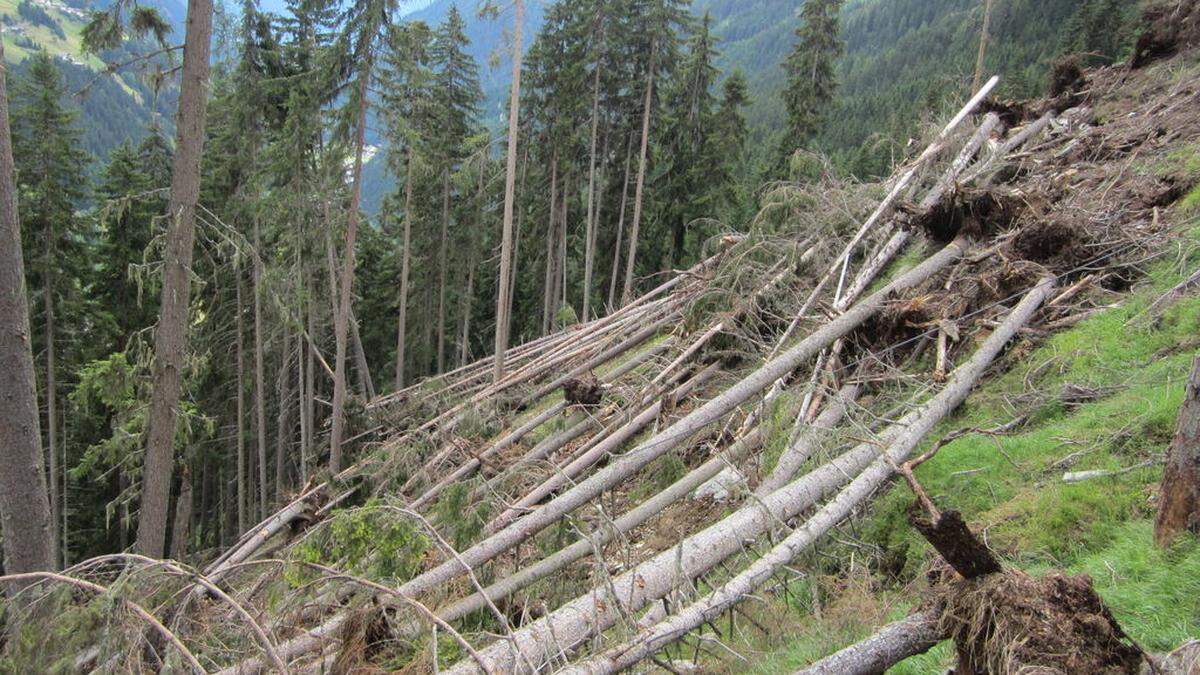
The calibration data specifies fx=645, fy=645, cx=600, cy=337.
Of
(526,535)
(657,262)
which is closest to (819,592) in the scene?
(526,535)

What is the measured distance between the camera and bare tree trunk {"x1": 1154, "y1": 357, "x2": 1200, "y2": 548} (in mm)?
2998

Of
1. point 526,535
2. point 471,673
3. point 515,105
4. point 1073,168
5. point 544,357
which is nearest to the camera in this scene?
point 471,673

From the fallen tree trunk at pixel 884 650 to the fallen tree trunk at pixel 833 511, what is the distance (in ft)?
2.00

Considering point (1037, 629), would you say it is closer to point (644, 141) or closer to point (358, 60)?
point (358, 60)

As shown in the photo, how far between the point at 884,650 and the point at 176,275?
6.30 metres

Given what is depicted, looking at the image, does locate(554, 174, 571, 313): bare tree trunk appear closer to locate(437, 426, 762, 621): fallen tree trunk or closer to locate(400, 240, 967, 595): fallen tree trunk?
locate(400, 240, 967, 595): fallen tree trunk

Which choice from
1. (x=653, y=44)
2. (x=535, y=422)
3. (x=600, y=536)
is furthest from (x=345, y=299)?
(x=653, y=44)

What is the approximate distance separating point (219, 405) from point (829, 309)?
68.1 feet

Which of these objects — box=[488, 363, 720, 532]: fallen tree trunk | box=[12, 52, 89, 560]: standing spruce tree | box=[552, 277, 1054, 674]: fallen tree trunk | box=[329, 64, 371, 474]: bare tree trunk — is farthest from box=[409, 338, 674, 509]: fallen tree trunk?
box=[12, 52, 89, 560]: standing spruce tree

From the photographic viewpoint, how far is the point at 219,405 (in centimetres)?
2103

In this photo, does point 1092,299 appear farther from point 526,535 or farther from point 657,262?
point 657,262

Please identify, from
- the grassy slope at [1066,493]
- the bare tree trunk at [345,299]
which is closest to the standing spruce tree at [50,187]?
the bare tree trunk at [345,299]

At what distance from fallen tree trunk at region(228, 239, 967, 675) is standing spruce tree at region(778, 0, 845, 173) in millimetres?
18946

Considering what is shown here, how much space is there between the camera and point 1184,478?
3045 mm
